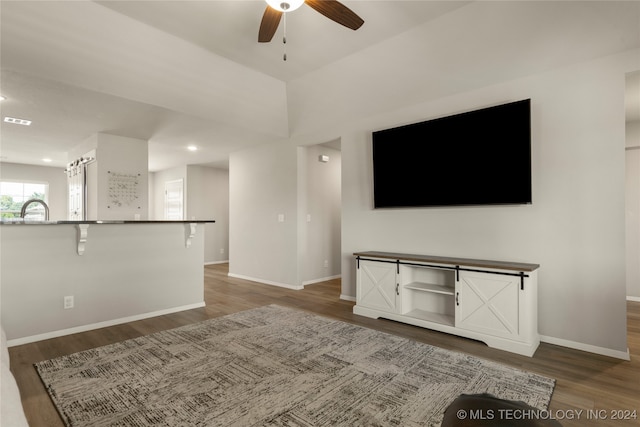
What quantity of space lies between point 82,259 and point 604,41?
16.9 feet

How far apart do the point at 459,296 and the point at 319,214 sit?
10.4 ft

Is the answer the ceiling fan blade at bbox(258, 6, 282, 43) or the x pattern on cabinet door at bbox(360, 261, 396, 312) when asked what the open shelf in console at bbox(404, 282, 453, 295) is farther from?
the ceiling fan blade at bbox(258, 6, 282, 43)

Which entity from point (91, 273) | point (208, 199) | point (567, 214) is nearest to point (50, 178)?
point (208, 199)

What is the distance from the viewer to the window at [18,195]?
298 inches

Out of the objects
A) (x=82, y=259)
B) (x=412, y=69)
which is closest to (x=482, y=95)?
(x=412, y=69)

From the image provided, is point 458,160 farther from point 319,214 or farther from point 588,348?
point 319,214

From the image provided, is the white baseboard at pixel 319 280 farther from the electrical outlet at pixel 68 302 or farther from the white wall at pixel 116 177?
the electrical outlet at pixel 68 302

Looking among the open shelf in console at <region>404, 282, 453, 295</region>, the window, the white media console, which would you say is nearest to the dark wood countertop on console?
the white media console

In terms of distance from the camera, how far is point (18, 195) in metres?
7.80

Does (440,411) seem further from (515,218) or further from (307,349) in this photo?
(515,218)

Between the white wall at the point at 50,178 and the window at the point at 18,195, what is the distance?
0.39ft

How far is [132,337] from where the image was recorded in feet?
10.3

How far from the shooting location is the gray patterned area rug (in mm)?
1895

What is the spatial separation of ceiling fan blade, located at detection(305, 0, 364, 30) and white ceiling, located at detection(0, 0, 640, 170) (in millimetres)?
502
